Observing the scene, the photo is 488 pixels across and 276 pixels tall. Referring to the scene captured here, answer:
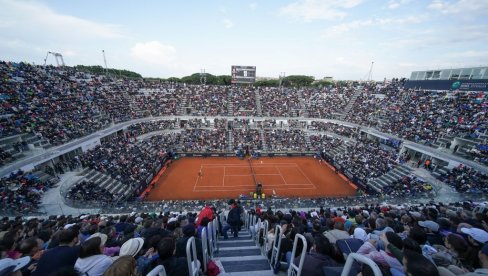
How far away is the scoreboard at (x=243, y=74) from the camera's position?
49.8m

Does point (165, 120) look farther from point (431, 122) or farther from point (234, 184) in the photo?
point (431, 122)

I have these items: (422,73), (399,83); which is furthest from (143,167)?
(422,73)

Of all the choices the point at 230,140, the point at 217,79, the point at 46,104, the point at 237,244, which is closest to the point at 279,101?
the point at 230,140

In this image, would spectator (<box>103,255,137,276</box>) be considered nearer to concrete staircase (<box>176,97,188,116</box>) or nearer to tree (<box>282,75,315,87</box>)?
concrete staircase (<box>176,97,188,116</box>)

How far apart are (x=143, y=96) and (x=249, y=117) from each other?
76.3 feet

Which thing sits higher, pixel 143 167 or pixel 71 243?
pixel 71 243

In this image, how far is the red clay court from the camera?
2398cm

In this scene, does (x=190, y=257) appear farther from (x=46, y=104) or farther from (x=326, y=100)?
(x=326, y=100)

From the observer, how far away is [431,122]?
2919cm

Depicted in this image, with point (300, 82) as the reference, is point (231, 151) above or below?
below

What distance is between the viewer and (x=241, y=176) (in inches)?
1113

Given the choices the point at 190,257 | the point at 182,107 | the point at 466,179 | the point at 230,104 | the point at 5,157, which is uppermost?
the point at 190,257

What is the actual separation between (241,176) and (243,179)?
0.95m

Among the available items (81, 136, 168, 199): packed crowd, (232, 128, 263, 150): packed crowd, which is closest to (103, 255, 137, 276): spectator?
(81, 136, 168, 199): packed crowd
